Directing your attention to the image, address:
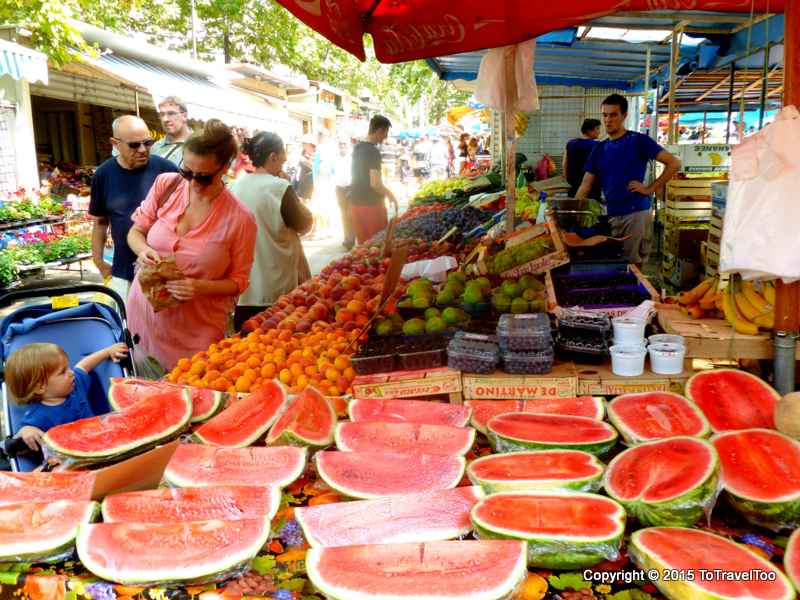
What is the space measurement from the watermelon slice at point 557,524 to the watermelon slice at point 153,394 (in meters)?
1.33

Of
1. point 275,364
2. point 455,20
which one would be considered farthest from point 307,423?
point 455,20

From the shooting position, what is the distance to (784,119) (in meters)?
2.25

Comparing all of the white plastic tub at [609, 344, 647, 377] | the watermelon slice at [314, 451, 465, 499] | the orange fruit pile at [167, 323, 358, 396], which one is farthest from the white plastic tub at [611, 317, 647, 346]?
the orange fruit pile at [167, 323, 358, 396]

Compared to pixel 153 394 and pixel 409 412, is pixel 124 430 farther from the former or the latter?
pixel 409 412

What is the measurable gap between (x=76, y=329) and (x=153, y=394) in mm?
1355

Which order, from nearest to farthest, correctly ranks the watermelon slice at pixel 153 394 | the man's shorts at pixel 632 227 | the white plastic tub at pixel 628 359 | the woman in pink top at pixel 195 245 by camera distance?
the watermelon slice at pixel 153 394 < the white plastic tub at pixel 628 359 < the woman in pink top at pixel 195 245 < the man's shorts at pixel 632 227

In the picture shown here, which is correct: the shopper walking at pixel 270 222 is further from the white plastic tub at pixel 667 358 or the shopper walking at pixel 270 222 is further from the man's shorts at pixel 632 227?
the man's shorts at pixel 632 227

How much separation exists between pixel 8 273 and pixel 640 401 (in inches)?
331

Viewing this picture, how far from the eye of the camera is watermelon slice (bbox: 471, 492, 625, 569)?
1432 mm

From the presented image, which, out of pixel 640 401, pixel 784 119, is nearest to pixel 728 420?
pixel 640 401

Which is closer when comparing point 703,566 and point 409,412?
point 703,566

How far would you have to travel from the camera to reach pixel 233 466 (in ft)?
6.50

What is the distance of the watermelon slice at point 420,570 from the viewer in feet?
4.31

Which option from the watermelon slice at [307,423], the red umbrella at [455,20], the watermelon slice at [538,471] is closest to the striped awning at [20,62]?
the red umbrella at [455,20]
